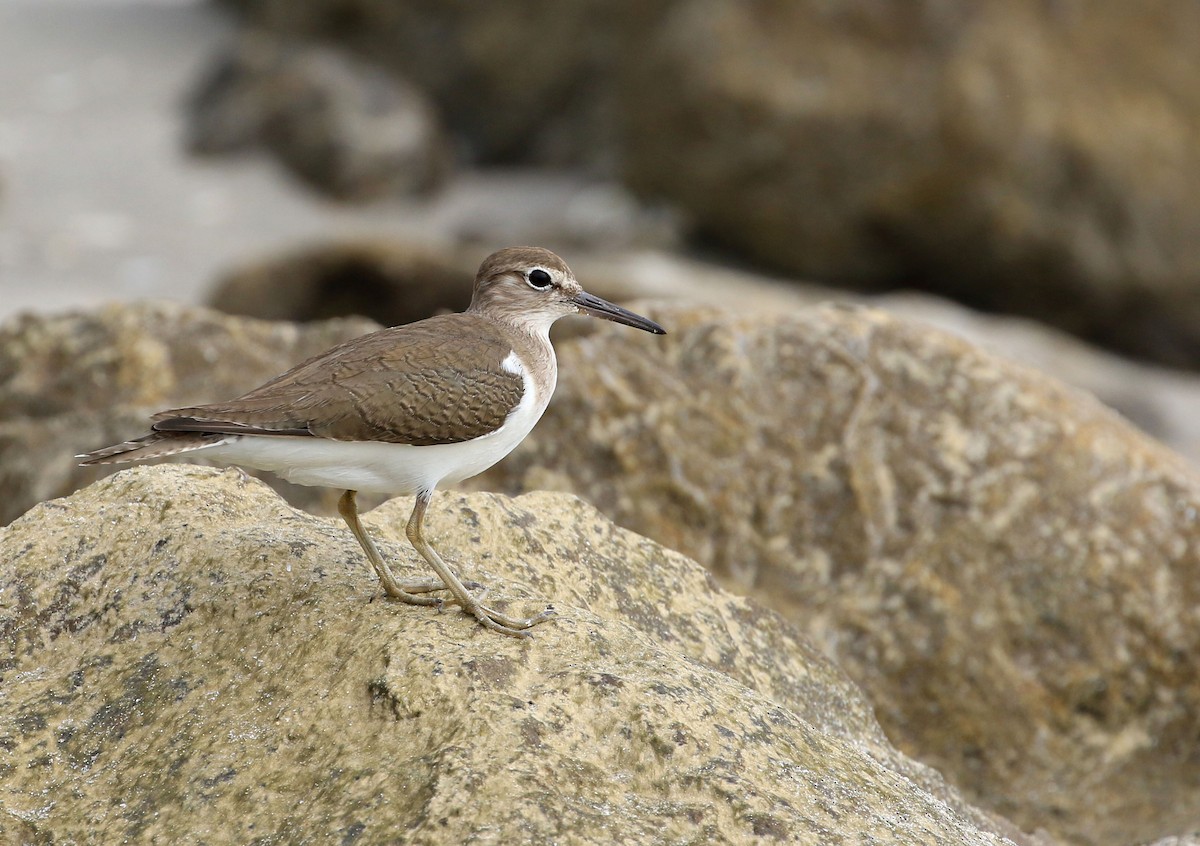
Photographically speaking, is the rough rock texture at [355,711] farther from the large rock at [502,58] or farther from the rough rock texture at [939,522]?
the large rock at [502,58]

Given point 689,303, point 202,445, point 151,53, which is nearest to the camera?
point 202,445

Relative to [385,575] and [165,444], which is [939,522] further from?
[165,444]

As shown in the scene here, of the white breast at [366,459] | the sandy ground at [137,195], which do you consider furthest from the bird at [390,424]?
the sandy ground at [137,195]

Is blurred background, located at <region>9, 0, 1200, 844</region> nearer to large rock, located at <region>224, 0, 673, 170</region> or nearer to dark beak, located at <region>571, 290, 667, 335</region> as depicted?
large rock, located at <region>224, 0, 673, 170</region>

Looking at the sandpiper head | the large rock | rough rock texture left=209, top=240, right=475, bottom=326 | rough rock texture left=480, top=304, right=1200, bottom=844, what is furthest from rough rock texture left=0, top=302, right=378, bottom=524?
the large rock

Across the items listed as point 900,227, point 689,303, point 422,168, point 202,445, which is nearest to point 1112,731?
point 689,303

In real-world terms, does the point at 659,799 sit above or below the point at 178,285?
above

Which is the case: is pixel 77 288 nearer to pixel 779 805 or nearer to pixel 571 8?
pixel 571 8

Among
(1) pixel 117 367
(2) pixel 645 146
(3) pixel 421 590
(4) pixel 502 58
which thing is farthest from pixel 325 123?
(3) pixel 421 590
